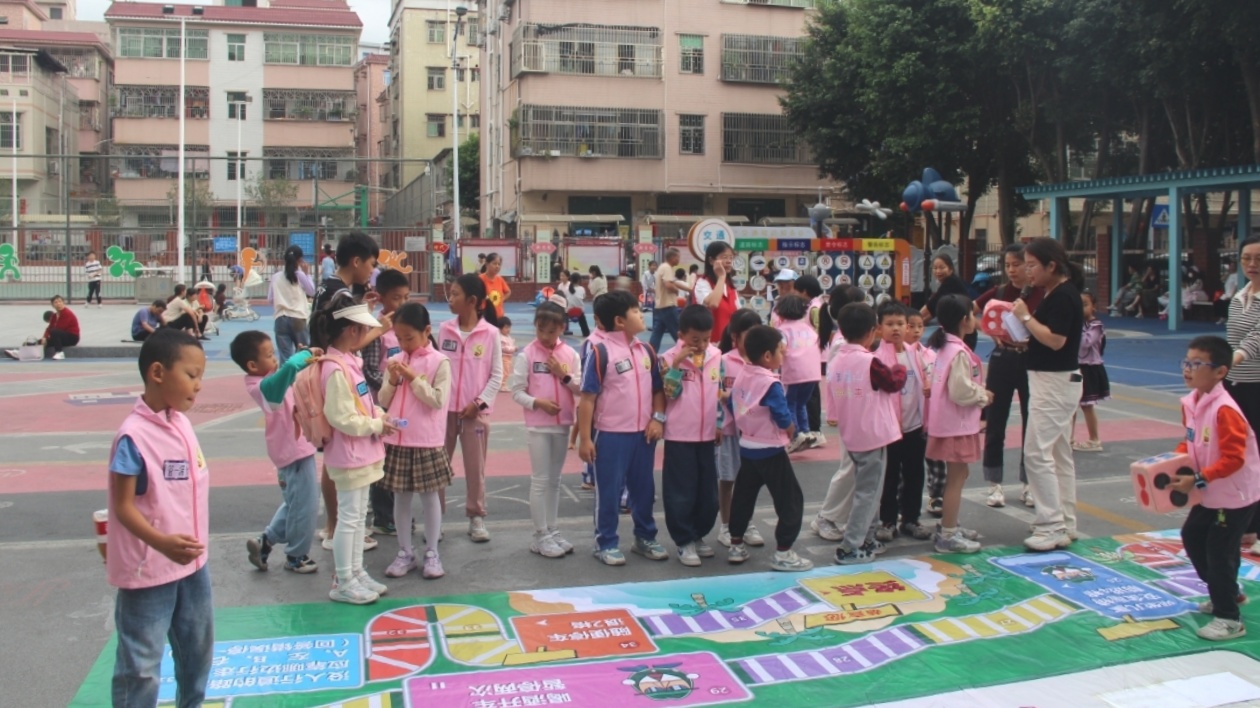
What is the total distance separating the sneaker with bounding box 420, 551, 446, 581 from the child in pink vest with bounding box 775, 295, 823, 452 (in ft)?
11.5

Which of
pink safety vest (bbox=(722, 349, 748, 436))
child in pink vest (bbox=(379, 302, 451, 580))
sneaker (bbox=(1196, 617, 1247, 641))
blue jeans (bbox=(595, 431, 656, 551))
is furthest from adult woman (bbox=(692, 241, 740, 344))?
sneaker (bbox=(1196, 617, 1247, 641))

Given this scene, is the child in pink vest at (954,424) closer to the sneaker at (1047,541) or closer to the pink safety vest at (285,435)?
the sneaker at (1047,541)

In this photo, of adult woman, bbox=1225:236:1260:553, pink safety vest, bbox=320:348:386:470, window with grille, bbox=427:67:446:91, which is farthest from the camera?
window with grille, bbox=427:67:446:91

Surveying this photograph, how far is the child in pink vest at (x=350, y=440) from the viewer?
5434 millimetres

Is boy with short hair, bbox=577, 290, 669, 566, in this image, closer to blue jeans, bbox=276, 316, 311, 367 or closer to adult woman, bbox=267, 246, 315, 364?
adult woman, bbox=267, 246, 315, 364

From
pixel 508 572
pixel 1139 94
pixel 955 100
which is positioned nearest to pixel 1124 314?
pixel 1139 94

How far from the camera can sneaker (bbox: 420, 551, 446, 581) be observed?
19.9ft

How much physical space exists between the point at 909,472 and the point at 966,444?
43 cm

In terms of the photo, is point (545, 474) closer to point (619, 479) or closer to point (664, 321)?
point (619, 479)

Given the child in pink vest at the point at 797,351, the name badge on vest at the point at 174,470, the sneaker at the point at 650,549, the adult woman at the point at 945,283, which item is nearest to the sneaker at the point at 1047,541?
the sneaker at the point at 650,549

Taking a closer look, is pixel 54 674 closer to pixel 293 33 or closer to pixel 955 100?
pixel 955 100

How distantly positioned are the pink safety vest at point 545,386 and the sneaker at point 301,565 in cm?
145

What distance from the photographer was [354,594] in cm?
561

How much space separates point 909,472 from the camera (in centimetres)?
686
